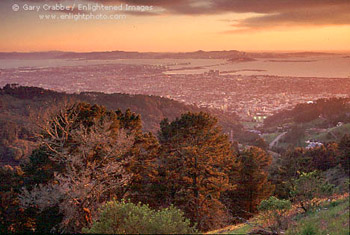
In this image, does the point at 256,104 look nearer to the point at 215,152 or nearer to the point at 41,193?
the point at 215,152

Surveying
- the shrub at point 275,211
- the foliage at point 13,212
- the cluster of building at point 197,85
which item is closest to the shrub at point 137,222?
the shrub at point 275,211

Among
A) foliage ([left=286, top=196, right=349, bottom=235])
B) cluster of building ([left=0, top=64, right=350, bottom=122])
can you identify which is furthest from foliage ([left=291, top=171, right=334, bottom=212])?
cluster of building ([left=0, top=64, right=350, bottom=122])

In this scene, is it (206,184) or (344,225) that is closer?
(344,225)

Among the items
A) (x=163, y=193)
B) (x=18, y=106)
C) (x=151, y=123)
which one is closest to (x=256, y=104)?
(x=151, y=123)

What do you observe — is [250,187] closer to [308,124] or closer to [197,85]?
[308,124]

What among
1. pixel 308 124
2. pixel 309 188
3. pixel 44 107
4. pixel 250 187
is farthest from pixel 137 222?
pixel 308 124

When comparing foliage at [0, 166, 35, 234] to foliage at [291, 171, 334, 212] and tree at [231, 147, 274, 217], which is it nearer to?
foliage at [291, 171, 334, 212]
